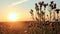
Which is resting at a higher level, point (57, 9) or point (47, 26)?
point (57, 9)

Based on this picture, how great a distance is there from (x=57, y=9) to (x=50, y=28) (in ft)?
2.57

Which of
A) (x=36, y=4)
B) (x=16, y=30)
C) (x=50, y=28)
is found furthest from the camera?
(x=16, y=30)

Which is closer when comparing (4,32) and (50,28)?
(50,28)

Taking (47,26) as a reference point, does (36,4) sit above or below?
above

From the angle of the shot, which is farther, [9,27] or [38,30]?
[9,27]

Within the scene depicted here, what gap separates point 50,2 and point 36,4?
0.51 metres

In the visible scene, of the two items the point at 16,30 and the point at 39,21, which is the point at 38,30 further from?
the point at 16,30

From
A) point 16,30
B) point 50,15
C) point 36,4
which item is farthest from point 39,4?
point 16,30

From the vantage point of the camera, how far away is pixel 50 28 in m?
7.69

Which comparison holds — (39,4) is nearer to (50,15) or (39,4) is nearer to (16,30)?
(50,15)

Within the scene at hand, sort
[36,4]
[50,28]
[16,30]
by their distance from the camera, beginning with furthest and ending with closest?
[16,30]
[36,4]
[50,28]

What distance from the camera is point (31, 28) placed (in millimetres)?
7910

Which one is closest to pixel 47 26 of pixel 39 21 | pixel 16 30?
pixel 39 21

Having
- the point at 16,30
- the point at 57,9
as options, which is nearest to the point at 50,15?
the point at 57,9
